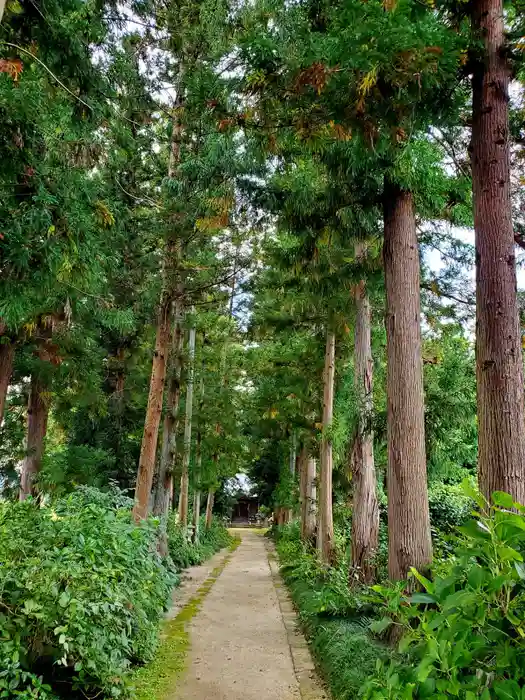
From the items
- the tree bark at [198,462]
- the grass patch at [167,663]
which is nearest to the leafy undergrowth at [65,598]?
the grass patch at [167,663]

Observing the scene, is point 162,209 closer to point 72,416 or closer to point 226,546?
point 72,416

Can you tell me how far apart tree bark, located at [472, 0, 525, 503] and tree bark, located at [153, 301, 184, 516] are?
8.05 meters

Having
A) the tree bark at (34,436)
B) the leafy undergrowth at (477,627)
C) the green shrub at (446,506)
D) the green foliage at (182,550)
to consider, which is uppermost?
the tree bark at (34,436)

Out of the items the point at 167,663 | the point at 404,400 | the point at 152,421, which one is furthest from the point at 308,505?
the point at 404,400

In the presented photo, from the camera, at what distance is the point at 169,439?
460 inches

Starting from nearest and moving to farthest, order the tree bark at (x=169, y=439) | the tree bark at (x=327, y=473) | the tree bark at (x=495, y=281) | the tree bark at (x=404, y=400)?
the tree bark at (x=495, y=281) → the tree bark at (x=404, y=400) → the tree bark at (x=327, y=473) → the tree bark at (x=169, y=439)

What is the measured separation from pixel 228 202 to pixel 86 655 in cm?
459

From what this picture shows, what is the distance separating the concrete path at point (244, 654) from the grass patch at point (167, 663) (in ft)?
0.33

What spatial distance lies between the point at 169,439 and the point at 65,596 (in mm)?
8666

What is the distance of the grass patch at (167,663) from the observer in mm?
4145

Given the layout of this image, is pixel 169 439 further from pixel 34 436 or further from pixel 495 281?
pixel 495 281

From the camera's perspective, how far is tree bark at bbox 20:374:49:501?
10430 millimetres

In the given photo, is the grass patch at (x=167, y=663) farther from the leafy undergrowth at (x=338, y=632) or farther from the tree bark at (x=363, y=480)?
the tree bark at (x=363, y=480)

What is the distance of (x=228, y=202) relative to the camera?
5.76 metres
